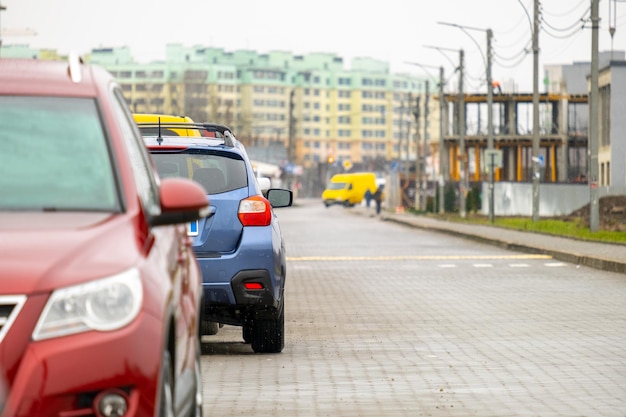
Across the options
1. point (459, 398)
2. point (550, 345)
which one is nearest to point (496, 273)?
point (550, 345)

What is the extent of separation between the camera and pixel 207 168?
12.3 meters

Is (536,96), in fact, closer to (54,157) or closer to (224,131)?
(224,131)

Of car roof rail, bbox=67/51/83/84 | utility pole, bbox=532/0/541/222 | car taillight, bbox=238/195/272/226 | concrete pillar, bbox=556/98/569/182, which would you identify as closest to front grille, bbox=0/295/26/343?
car roof rail, bbox=67/51/83/84

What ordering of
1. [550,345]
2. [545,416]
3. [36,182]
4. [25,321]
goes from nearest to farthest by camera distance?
[25,321]
[36,182]
[545,416]
[550,345]

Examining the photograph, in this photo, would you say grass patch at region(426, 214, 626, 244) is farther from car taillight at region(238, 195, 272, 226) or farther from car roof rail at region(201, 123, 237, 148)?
car taillight at region(238, 195, 272, 226)

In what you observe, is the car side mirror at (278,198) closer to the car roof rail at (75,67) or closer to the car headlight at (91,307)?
the car roof rail at (75,67)

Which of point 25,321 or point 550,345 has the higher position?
point 25,321

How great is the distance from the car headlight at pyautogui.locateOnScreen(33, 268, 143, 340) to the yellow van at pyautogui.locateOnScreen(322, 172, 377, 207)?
129 m

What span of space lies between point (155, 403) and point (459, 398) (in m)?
5.08

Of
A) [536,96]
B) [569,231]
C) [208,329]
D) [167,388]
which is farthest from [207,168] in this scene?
[536,96]

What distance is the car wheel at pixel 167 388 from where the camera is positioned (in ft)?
17.2

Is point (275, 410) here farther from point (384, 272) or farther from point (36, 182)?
point (384, 272)

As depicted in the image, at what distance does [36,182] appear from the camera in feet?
18.8

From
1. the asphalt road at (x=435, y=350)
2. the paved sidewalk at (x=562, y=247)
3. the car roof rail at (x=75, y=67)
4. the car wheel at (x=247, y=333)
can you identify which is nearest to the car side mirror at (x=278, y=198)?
the car wheel at (x=247, y=333)
